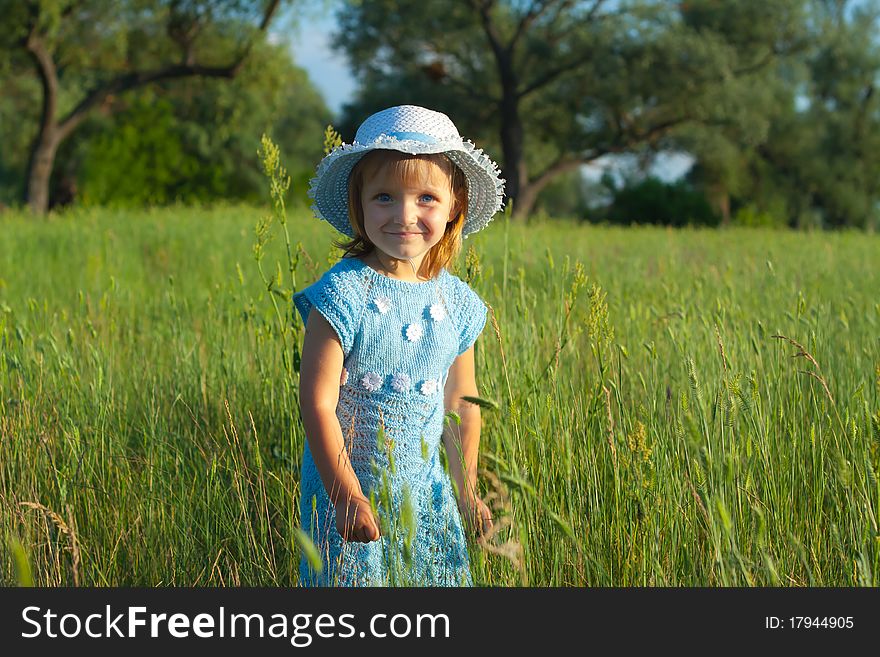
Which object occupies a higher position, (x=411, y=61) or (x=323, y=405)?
(x=411, y=61)

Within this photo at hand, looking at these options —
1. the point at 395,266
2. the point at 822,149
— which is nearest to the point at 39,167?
the point at 395,266

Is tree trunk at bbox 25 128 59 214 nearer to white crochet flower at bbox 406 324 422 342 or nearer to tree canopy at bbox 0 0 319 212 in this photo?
tree canopy at bbox 0 0 319 212

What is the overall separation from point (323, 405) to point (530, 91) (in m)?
22.2

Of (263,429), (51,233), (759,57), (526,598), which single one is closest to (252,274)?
(51,233)

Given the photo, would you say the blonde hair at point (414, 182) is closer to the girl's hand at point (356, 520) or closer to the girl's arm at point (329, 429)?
the girl's arm at point (329, 429)

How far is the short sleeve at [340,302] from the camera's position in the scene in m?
1.70

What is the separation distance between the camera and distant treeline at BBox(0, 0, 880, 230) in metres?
18.8

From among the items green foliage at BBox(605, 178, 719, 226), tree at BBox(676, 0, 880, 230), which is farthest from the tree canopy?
tree at BBox(676, 0, 880, 230)

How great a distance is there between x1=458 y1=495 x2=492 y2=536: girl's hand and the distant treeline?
56.8 ft

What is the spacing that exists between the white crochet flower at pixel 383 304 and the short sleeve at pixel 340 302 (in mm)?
32

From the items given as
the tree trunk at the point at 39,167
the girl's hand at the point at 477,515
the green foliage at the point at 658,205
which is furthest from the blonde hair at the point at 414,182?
the green foliage at the point at 658,205

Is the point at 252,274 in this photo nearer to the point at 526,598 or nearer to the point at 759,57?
the point at 526,598

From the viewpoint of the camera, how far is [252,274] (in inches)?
253

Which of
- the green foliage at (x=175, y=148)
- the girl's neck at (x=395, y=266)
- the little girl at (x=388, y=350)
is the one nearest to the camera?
the little girl at (x=388, y=350)
